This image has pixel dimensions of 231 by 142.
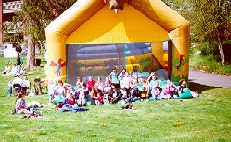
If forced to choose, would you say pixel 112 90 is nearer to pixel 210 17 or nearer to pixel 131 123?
pixel 131 123

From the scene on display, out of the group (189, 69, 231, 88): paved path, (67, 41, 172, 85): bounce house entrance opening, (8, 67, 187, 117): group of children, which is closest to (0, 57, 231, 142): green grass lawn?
(8, 67, 187, 117): group of children

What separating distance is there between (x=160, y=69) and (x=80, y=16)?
4.53 meters

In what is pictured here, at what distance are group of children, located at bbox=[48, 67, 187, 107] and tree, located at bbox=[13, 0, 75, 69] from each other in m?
9.46

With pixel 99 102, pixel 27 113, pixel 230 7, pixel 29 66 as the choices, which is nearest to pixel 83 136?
pixel 27 113

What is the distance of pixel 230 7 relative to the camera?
86.0ft

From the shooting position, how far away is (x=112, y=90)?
14859 millimetres

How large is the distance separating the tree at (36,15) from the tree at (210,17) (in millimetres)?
8348

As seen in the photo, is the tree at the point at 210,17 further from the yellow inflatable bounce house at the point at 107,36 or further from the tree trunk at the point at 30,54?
the tree trunk at the point at 30,54

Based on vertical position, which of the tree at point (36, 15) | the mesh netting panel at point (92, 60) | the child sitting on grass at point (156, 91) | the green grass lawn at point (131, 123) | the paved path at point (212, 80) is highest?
the tree at point (36, 15)

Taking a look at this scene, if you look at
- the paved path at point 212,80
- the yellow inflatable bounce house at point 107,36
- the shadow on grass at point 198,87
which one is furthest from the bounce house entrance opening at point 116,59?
the paved path at point 212,80

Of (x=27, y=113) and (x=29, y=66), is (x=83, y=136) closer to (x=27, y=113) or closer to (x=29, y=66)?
(x=27, y=113)

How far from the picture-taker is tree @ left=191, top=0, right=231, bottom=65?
25328 millimetres

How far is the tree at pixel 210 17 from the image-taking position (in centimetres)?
2533

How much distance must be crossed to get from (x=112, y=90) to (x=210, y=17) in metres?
12.8
